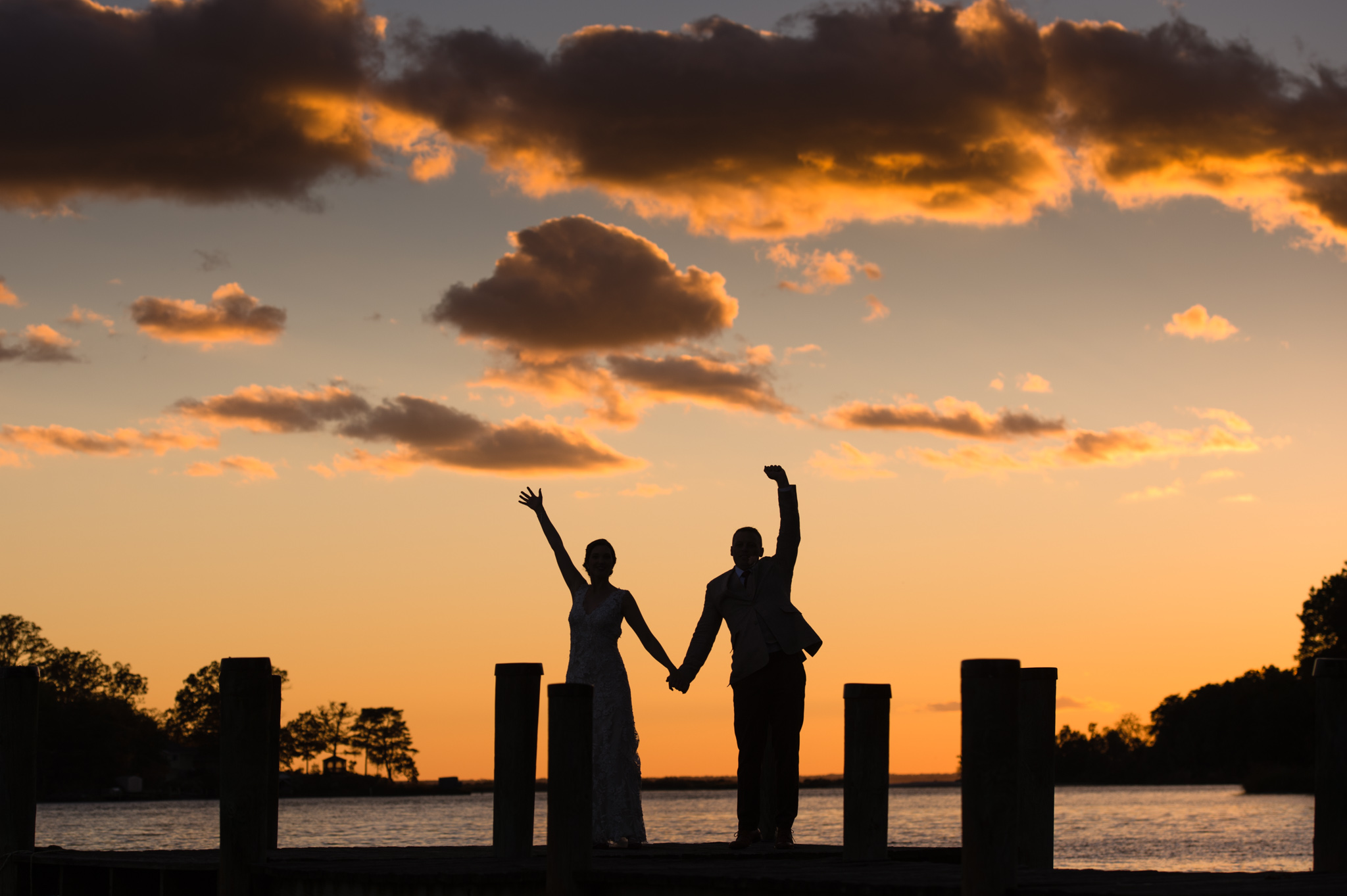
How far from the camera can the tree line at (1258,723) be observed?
343ft

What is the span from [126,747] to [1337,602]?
115m

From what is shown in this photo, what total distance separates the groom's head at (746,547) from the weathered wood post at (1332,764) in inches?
159

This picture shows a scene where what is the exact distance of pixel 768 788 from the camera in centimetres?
1195

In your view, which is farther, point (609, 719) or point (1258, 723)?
point (1258, 723)

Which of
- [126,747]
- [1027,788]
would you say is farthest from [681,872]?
[126,747]

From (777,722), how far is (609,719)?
173 centimetres

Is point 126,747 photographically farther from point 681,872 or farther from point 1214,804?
point 681,872

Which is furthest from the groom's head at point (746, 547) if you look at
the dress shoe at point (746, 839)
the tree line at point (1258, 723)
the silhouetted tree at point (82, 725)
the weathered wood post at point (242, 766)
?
the silhouetted tree at point (82, 725)

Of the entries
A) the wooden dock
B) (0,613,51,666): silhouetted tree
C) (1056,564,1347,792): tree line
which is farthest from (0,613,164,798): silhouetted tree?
the wooden dock

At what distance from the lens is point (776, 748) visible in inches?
442

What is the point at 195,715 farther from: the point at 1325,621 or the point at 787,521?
the point at 787,521

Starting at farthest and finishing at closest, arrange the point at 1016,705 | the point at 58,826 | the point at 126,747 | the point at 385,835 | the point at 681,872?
the point at 126,747 → the point at 58,826 → the point at 385,835 → the point at 681,872 → the point at 1016,705

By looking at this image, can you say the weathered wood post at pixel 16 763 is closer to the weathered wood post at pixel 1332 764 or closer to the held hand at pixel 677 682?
→ the held hand at pixel 677 682

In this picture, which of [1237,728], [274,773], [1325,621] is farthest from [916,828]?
[274,773]
